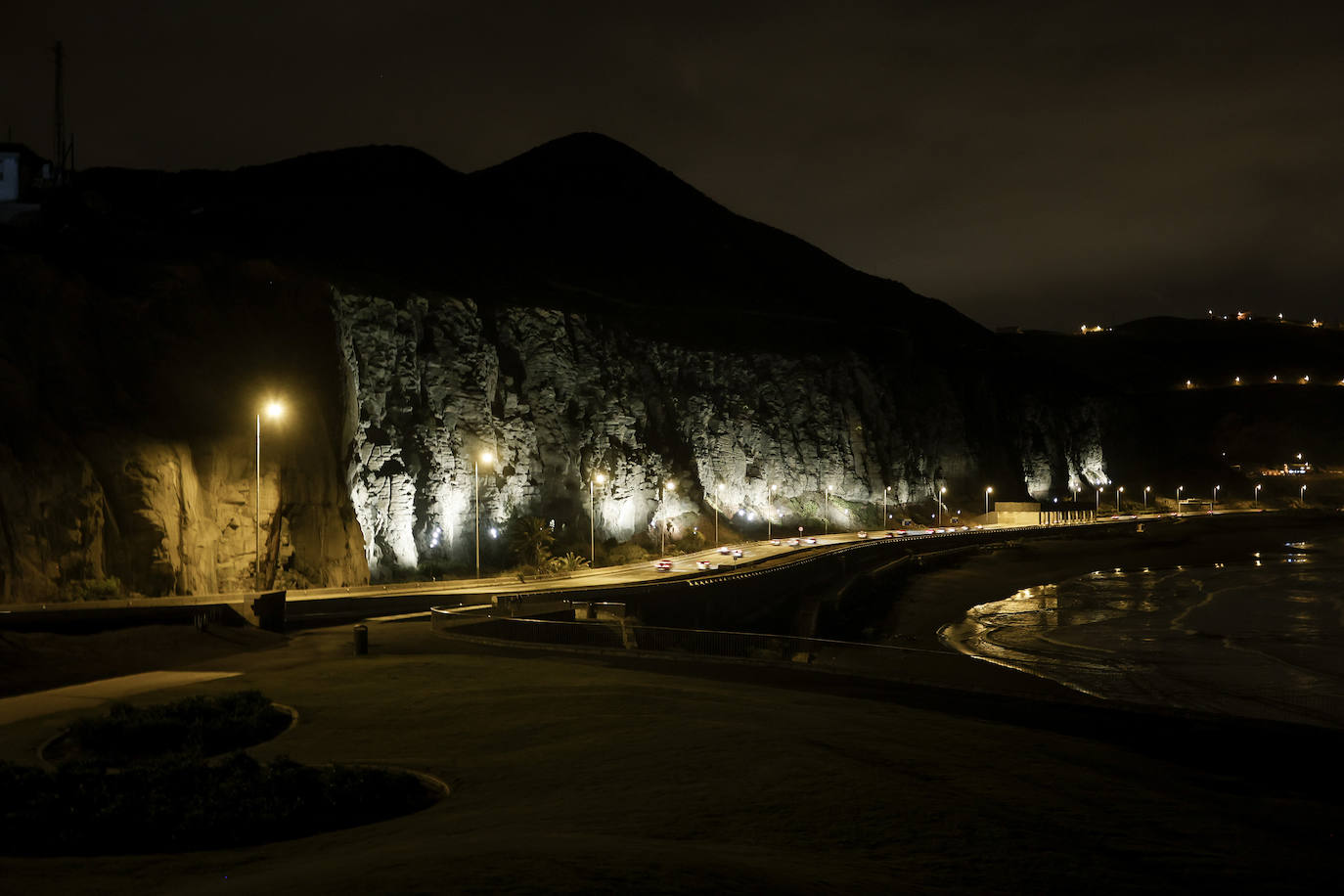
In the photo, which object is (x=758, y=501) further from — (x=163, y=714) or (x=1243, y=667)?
(x=163, y=714)

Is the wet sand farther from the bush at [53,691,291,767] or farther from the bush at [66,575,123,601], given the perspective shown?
the bush at [66,575,123,601]

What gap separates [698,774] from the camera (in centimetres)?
1245

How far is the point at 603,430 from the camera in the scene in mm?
79688

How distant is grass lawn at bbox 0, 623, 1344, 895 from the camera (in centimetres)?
823

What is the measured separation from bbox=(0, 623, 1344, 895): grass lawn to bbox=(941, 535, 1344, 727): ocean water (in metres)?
9.93

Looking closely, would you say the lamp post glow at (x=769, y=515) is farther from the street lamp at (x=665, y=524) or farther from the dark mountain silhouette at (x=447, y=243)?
the dark mountain silhouette at (x=447, y=243)

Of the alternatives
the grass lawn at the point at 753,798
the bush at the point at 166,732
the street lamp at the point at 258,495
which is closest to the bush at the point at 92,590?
the street lamp at the point at 258,495

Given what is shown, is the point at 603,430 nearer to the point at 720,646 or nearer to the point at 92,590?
the point at 92,590

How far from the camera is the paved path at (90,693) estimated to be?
1775 centimetres

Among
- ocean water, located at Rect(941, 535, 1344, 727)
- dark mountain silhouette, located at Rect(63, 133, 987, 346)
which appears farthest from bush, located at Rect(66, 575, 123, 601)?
ocean water, located at Rect(941, 535, 1344, 727)

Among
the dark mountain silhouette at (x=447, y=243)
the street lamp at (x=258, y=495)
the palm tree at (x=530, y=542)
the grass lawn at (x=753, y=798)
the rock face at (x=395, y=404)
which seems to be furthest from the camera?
the dark mountain silhouette at (x=447, y=243)

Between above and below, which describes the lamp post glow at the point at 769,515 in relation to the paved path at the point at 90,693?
above

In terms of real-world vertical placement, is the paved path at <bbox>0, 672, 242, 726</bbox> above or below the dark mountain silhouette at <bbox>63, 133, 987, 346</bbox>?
below

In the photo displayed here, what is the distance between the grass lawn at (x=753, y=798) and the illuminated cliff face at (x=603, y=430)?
4136 centimetres
